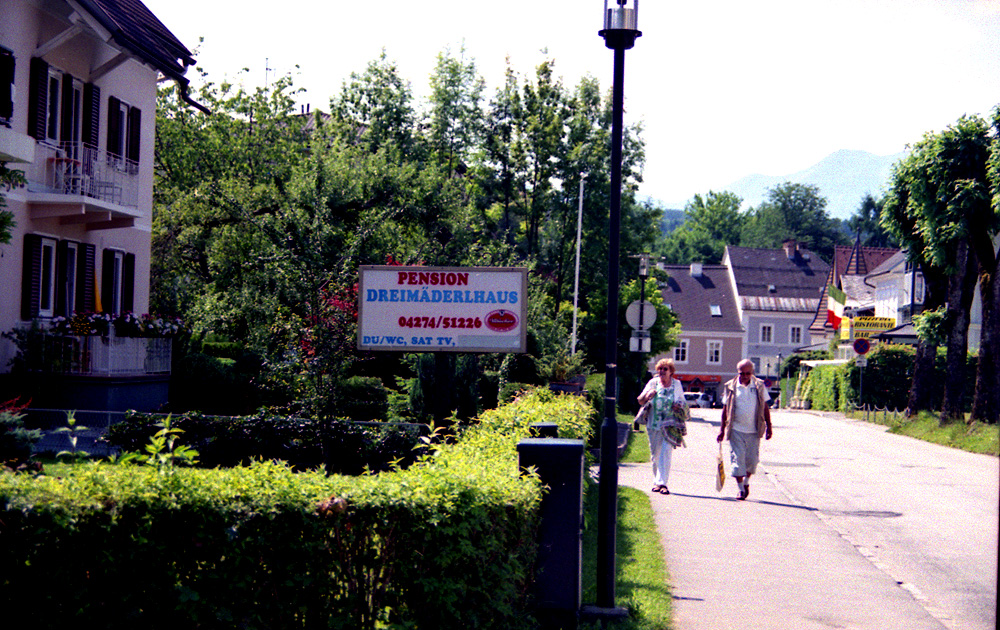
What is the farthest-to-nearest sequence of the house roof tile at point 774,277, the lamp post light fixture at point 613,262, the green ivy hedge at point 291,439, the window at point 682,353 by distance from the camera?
the house roof tile at point 774,277 < the window at point 682,353 < the green ivy hedge at point 291,439 < the lamp post light fixture at point 613,262

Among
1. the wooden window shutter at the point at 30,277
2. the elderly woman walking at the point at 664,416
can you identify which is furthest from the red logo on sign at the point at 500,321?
the wooden window shutter at the point at 30,277

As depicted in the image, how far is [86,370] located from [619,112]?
16.2m

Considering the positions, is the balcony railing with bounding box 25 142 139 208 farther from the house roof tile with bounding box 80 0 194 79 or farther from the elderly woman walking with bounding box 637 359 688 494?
the elderly woman walking with bounding box 637 359 688 494

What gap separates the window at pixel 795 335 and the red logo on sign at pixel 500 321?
80439 mm

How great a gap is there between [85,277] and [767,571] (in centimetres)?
1868

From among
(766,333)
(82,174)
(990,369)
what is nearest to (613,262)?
(82,174)

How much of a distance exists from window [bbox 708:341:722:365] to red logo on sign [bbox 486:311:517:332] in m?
75.4

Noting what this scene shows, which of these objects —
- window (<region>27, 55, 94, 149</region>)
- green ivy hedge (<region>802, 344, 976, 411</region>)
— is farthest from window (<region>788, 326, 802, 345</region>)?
window (<region>27, 55, 94, 149</region>)

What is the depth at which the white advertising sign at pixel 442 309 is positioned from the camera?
14062 millimetres

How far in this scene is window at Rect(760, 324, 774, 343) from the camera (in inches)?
3514

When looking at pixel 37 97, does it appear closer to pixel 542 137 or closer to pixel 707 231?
pixel 542 137

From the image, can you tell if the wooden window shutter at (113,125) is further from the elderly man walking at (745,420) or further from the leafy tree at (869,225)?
Result: the leafy tree at (869,225)

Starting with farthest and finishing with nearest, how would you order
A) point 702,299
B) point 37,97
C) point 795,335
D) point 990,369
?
point 795,335 → point 702,299 → point 990,369 → point 37,97

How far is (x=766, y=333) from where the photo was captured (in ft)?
293
